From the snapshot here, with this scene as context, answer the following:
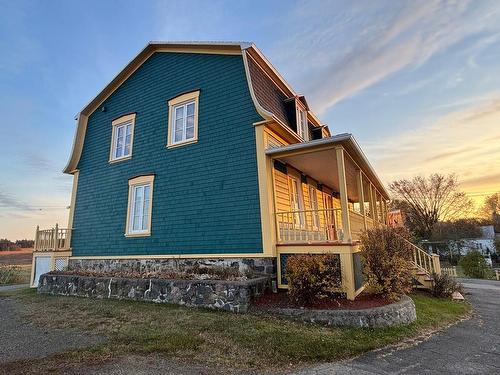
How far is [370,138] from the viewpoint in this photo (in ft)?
Result: 54.3

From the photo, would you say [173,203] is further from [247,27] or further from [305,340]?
[247,27]

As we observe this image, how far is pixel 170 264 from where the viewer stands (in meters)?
9.59

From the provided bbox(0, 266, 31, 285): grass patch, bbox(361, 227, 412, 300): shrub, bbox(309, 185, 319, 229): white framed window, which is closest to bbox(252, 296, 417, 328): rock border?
bbox(361, 227, 412, 300): shrub

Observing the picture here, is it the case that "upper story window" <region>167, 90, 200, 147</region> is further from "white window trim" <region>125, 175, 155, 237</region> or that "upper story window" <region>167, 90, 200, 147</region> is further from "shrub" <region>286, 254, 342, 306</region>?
"shrub" <region>286, 254, 342, 306</region>

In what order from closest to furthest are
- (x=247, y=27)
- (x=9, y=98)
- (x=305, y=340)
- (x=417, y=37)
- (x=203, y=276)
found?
(x=305, y=340)
(x=203, y=276)
(x=417, y=37)
(x=247, y=27)
(x=9, y=98)

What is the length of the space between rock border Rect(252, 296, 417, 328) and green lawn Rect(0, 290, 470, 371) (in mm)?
169

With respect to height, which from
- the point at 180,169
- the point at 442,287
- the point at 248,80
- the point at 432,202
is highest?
the point at 432,202

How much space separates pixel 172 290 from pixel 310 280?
147 inches

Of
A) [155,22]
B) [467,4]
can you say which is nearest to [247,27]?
[155,22]

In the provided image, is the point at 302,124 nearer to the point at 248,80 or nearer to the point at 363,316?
the point at 248,80

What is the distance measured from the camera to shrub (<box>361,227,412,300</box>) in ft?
21.1

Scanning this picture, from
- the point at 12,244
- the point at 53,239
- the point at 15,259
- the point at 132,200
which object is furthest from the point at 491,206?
the point at 12,244

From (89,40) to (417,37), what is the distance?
12.6m

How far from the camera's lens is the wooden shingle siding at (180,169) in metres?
8.66
